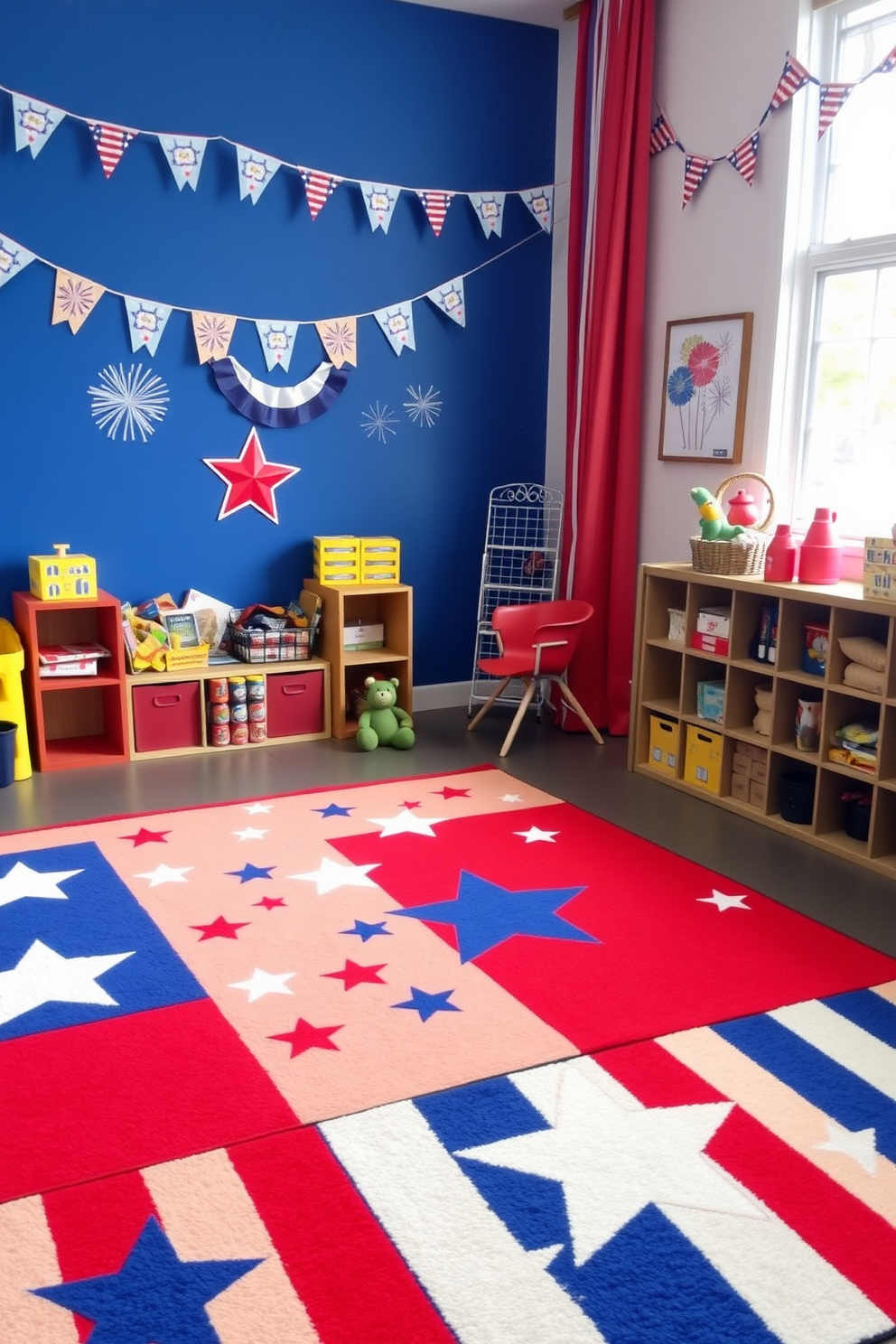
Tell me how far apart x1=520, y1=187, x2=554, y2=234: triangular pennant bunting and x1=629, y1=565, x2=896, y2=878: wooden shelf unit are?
193 cm

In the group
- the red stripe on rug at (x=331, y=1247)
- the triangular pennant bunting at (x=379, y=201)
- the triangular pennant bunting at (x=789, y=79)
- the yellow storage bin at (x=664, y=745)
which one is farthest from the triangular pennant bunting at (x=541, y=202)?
the red stripe on rug at (x=331, y=1247)

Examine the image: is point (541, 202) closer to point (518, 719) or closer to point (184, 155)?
point (184, 155)

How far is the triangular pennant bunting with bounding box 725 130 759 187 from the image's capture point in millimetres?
4102

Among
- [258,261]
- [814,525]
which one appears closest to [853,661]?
[814,525]

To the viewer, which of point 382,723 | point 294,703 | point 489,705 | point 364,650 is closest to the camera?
point 382,723

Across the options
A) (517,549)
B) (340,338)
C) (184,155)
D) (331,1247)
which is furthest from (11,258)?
(331,1247)

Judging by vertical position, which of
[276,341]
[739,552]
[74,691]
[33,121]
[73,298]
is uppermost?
[33,121]

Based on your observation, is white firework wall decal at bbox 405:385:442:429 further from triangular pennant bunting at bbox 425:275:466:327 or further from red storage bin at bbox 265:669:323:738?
red storage bin at bbox 265:669:323:738

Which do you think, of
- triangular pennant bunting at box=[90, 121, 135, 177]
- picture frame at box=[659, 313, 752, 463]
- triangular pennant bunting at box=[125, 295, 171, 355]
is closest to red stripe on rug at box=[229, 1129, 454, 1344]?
picture frame at box=[659, 313, 752, 463]

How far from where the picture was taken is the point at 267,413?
4.78 metres

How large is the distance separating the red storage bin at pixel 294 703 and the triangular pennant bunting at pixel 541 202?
2271 mm

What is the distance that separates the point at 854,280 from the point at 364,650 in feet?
7.83

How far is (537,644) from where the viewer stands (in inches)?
179

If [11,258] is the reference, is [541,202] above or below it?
above
